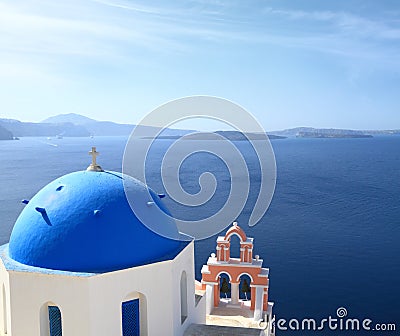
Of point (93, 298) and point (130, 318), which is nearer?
point (93, 298)

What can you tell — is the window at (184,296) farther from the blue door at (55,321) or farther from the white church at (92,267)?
the blue door at (55,321)

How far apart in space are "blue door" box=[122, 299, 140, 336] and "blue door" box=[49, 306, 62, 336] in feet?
3.66

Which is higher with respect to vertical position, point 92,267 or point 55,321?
point 92,267

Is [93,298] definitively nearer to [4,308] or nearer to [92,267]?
[92,267]

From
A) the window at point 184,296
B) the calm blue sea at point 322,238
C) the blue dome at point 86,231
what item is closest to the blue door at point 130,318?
the blue dome at point 86,231

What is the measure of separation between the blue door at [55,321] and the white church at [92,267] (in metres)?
0.02

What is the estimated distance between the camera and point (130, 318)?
7738mm

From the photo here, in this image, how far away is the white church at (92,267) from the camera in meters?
7.07

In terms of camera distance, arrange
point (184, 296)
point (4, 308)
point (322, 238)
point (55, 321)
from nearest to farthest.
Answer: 1. point (55, 321)
2. point (4, 308)
3. point (184, 296)
4. point (322, 238)

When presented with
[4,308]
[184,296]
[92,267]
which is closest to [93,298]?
[92,267]

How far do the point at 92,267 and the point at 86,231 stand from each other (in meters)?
0.65

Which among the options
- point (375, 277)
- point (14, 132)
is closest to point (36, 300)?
point (375, 277)

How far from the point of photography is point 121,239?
24.8ft

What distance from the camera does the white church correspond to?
7.07m
